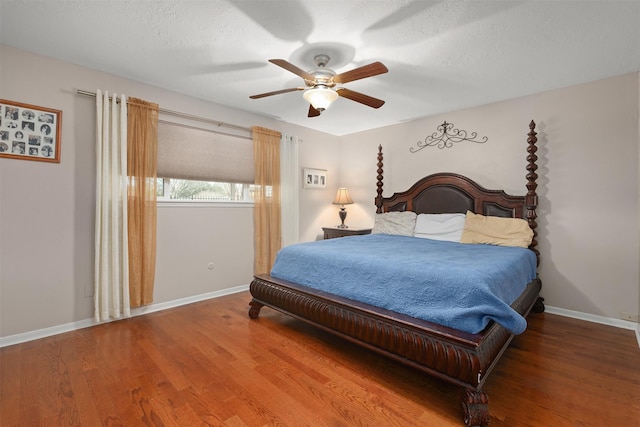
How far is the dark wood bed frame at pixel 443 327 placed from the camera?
1.58m

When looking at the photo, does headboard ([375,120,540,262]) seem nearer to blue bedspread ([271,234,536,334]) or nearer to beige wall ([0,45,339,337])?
blue bedspread ([271,234,536,334])

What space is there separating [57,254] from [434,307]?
3.14 m

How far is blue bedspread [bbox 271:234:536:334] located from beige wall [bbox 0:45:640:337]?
2.05 feet

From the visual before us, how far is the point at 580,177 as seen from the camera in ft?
10.0

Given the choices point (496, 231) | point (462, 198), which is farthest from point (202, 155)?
point (496, 231)

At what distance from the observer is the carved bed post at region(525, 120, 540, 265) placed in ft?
10.4

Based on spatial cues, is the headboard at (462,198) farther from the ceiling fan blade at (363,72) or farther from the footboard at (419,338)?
the ceiling fan blade at (363,72)

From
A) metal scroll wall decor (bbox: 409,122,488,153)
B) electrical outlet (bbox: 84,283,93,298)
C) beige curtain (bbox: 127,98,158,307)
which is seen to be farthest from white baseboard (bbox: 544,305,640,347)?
electrical outlet (bbox: 84,283,93,298)

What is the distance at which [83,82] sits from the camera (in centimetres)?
273

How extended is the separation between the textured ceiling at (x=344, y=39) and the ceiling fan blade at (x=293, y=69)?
10.5 inches

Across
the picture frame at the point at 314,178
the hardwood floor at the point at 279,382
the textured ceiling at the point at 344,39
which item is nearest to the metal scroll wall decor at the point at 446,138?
the textured ceiling at the point at 344,39

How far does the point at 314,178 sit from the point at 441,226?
2131mm

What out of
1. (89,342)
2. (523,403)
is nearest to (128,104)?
(89,342)

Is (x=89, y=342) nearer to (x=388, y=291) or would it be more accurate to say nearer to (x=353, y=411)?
(x=353, y=411)
